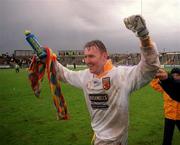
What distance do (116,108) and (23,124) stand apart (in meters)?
8.23

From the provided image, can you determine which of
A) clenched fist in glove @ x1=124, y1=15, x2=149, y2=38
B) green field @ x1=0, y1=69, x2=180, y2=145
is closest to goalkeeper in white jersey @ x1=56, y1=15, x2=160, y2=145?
clenched fist in glove @ x1=124, y1=15, x2=149, y2=38

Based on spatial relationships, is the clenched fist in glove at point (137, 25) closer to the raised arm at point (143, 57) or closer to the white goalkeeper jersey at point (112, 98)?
the raised arm at point (143, 57)

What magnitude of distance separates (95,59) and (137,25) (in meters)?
0.96

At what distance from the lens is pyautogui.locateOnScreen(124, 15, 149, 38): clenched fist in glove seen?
12.2 feet

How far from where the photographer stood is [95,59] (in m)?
4.53

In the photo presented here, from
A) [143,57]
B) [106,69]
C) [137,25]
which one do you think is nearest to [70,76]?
[106,69]

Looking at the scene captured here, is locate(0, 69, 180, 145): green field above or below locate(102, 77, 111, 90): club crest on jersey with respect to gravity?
below

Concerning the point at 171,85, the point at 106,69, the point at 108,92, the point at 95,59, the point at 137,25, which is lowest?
the point at 171,85

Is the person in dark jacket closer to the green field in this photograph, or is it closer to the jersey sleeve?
the jersey sleeve

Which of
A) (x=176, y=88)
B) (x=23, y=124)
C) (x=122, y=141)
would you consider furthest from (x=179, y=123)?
(x=23, y=124)

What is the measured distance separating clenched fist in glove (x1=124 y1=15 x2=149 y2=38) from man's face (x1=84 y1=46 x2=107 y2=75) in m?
0.83

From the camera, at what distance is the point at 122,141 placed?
4.53 meters

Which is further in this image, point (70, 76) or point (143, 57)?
point (70, 76)

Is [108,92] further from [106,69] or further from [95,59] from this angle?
[95,59]
